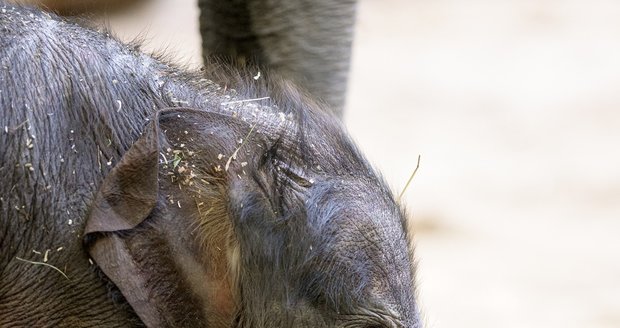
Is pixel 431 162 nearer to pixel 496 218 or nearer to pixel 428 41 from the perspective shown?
pixel 496 218

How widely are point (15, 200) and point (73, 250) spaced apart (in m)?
0.17

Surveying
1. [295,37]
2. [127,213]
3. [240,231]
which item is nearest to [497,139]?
[295,37]

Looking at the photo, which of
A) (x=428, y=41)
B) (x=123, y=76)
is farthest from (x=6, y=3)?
(x=428, y=41)

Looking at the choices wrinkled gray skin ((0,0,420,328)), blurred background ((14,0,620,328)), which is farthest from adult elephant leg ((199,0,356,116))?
blurred background ((14,0,620,328))

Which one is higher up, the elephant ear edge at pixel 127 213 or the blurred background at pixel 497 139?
the blurred background at pixel 497 139

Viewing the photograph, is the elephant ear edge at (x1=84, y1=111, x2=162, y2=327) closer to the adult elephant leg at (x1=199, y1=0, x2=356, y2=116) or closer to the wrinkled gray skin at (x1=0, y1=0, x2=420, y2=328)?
the wrinkled gray skin at (x1=0, y1=0, x2=420, y2=328)

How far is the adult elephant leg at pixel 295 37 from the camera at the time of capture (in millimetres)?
4219

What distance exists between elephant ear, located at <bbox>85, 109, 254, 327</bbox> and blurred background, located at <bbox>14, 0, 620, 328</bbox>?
3.12 metres

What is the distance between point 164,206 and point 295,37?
5.26 ft

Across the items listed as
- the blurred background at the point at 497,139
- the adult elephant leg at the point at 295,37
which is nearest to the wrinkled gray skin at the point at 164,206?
the adult elephant leg at the point at 295,37

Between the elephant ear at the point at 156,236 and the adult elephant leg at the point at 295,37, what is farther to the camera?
the adult elephant leg at the point at 295,37

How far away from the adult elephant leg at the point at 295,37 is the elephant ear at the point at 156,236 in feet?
4.54

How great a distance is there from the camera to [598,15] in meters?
13.8

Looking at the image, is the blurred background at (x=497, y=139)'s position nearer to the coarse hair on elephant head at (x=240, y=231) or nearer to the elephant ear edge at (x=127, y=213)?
the coarse hair on elephant head at (x=240, y=231)
